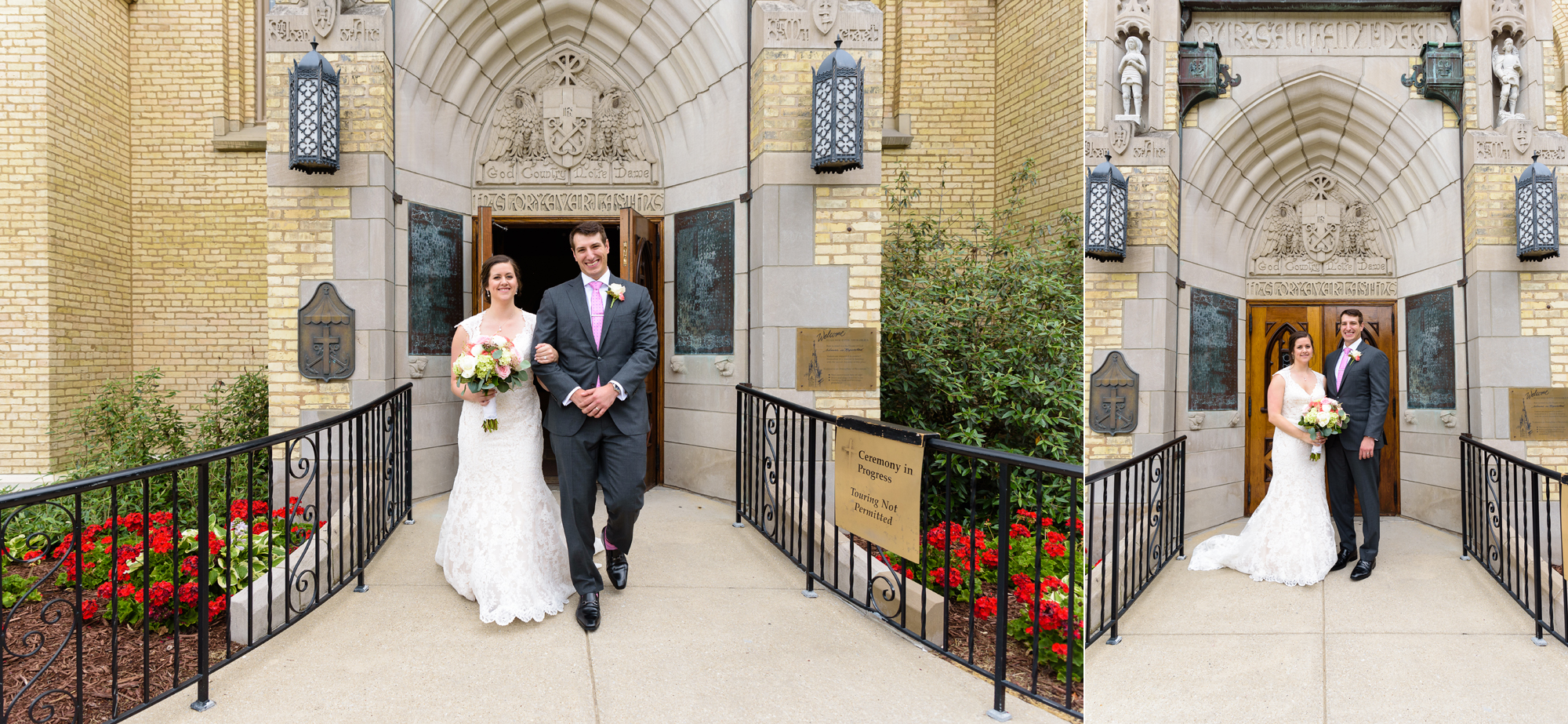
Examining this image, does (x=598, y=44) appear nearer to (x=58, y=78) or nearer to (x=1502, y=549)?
(x=58, y=78)

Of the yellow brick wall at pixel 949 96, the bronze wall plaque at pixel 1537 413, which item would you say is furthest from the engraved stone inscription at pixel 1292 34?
the yellow brick wall at pixel 949 96

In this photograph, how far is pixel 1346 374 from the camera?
17.2 ft

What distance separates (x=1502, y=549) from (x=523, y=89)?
7.98 meters

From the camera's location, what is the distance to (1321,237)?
5383 millimetres

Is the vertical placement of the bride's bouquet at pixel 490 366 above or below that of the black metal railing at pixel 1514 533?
above

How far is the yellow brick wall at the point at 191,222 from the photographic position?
32.4ft

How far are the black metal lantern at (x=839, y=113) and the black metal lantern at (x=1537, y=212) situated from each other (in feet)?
14.6

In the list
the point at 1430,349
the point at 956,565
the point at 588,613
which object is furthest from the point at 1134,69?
the point at 588,613

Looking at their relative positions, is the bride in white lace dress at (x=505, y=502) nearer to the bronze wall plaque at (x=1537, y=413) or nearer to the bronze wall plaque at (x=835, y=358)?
the bronze wall plaque at (x=835, y=358)

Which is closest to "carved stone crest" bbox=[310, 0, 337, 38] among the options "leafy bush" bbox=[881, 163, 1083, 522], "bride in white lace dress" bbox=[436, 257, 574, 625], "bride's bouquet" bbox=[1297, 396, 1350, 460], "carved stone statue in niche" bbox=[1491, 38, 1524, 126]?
"bride in white lace dress" bbox=[436, 257, 574, 625]

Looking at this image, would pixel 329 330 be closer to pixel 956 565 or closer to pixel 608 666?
pixel 608 666

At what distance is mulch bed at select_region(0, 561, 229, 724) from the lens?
3230 mm

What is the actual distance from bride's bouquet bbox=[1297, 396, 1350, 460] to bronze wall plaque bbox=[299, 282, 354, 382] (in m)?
6.71

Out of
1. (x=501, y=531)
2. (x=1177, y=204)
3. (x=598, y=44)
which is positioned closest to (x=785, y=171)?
(x=598, y=44)
